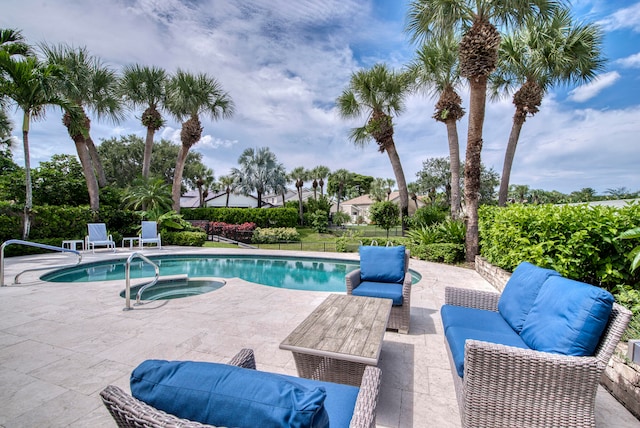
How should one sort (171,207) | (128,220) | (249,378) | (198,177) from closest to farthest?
(249,378) → (128,220) → (171,207) → (198,177)

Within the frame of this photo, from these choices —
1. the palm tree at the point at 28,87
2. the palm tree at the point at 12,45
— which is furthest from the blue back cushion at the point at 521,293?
the palm tree at the point at 12,45

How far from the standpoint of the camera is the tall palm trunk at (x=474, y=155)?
328 inches

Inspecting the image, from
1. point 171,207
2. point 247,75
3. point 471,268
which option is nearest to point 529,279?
point 471,268

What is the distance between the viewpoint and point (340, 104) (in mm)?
15586

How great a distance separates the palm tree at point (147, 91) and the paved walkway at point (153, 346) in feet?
45.2

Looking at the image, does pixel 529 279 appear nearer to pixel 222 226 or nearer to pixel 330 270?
pixel 330 270

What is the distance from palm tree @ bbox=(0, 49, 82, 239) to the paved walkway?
7.73 m

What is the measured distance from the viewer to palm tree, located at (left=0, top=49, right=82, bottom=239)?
9750 mm

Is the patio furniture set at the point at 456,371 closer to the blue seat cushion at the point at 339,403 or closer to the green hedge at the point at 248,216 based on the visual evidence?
the blue seat cushion at the point at 339,403

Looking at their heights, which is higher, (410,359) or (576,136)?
(576,136)

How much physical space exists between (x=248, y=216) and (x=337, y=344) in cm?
2070

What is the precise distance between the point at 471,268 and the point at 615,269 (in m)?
5.23

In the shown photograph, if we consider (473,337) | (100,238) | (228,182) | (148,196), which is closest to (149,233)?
(100,238)

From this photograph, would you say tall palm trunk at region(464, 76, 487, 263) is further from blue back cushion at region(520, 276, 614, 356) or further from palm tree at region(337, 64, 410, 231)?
blue back cushion at region(520, 276, 614, 356)
